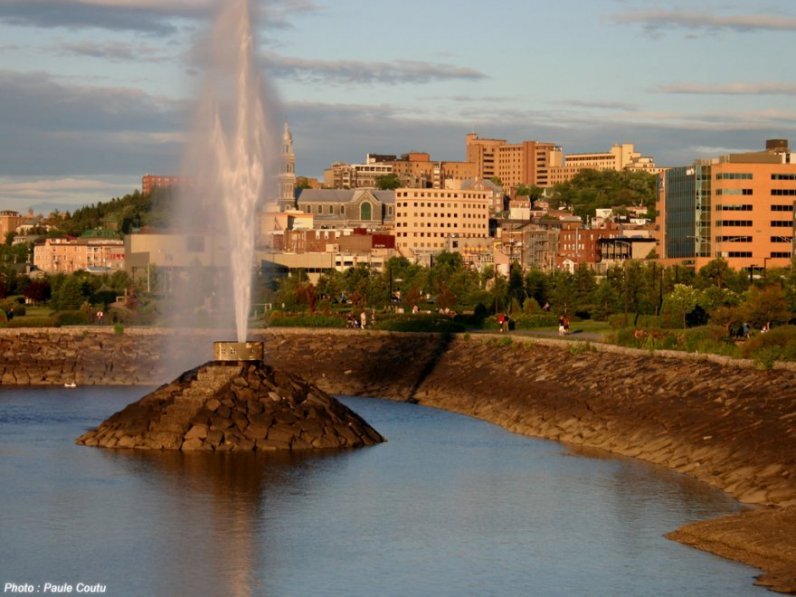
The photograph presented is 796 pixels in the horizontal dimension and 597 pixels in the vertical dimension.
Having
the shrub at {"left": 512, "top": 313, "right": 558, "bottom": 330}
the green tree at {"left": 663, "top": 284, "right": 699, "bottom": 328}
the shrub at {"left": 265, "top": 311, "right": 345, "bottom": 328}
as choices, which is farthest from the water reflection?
the shrub at {"left": 512, "top": 313, "right": 558, "bottom": 330}

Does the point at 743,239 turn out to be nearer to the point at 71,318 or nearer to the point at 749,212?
the point at 749,212

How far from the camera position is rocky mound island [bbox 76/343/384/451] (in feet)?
207

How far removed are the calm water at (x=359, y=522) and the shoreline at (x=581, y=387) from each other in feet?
4.78

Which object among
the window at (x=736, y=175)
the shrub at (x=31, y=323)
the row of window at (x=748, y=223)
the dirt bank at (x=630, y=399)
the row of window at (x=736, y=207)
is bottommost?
the dirt bank at (x=630, y=399)

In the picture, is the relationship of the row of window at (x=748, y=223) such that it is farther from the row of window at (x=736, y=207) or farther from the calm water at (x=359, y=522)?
the calm water at (x=359, y=522)

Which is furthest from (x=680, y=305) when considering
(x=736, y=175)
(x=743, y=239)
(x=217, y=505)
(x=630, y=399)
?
(x=743, y=239)

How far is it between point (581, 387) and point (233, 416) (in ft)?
64.6

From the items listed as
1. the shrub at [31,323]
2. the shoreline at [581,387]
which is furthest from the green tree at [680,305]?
the shrub at [31,323]

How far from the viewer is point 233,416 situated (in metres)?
63.5

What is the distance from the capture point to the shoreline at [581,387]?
168 ft

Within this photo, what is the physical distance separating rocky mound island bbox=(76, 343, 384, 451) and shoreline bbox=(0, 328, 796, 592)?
428 inches

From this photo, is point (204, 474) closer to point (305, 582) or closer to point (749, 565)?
point (305, 582)

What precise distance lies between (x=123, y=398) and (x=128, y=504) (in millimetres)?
37124

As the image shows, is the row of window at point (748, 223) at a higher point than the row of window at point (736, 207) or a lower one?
lower
